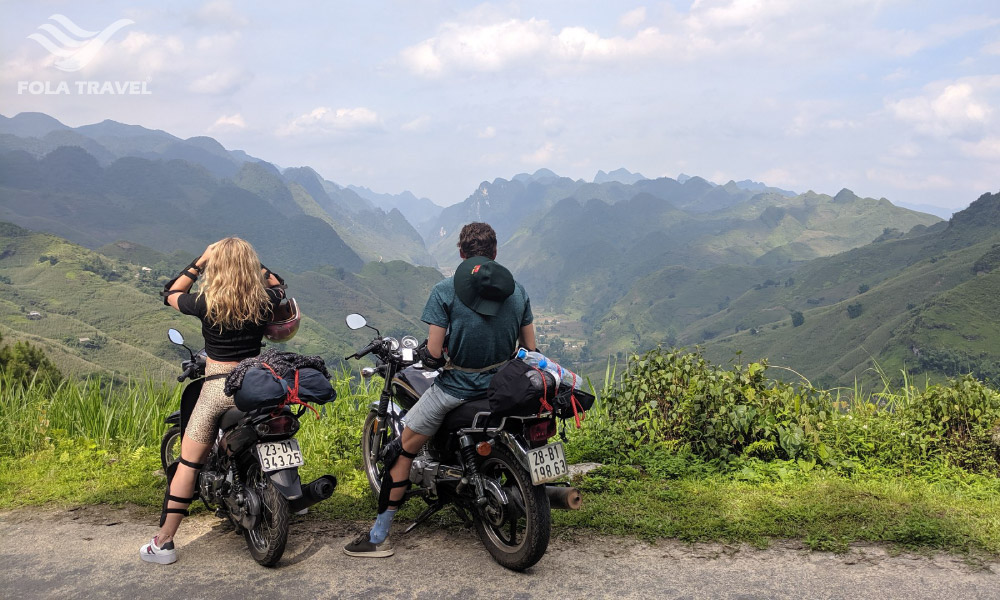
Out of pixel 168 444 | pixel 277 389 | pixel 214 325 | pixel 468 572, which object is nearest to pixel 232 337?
pixel 214 325

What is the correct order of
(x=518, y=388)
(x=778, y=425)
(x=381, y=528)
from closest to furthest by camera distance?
(x=518, y=388) → (x=381, y=528) → (x=778, y=425)

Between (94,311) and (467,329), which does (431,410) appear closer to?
(467,329)

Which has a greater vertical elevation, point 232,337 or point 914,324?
point 232,337

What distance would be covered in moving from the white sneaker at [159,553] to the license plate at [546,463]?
232 cm

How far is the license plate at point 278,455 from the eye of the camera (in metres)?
4.04

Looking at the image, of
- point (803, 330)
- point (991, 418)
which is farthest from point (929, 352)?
point (991, 418)

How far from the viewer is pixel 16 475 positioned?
592 cm

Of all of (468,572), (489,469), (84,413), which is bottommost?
(468,572)

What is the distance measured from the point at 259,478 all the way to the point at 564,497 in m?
1.90

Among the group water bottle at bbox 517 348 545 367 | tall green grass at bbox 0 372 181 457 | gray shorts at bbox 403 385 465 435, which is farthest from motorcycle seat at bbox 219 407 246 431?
tall green grass at bbox 0 372 181 457

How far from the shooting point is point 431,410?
4137 mm

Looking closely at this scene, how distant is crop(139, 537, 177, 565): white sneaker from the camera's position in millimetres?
4211

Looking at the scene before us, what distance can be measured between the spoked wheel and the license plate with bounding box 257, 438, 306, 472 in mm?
1099

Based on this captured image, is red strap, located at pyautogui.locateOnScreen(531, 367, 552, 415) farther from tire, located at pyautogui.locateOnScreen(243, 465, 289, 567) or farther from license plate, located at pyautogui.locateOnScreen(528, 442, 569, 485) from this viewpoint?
tire, located at pyautogui.locateOnScreen(243, 465, 289, 567)
